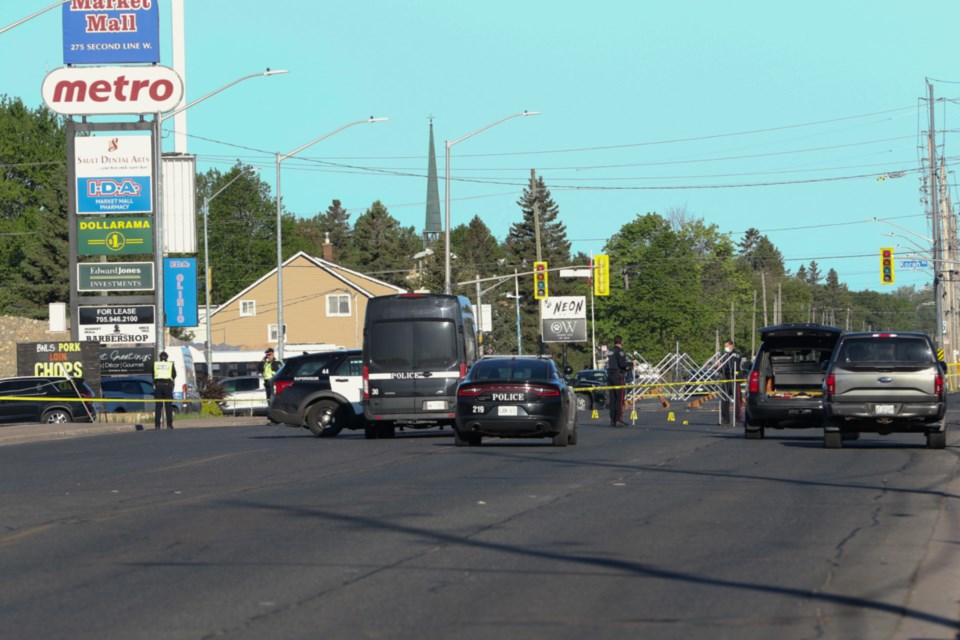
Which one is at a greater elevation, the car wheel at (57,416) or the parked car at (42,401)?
the parked car at (42,401)

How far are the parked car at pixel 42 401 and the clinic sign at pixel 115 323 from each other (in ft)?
26.8

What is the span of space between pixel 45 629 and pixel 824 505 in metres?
8.40

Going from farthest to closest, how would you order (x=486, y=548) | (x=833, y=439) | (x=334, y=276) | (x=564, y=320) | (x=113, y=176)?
(x=334, y=276), (x=564, y=320), (x=113, y=176), (x=833, y=439), (x=486, y=548)

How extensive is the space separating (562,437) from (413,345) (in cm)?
393

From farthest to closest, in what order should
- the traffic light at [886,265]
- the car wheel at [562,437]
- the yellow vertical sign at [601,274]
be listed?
the yellow vertical sign at [601,274] → the traffic light at [886,265] → the car wheel at [562,437]

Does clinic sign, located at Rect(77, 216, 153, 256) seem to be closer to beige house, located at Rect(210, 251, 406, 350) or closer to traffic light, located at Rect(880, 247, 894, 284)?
traffic light, located at Rect(880, 247, 894, 284)

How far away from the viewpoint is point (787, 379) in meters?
26.2

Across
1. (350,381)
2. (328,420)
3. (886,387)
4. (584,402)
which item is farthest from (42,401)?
(886,387)

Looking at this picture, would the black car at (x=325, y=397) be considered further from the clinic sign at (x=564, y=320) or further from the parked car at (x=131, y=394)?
the clinic sign at (x=564, y=320)

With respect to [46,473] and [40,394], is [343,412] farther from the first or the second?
[40,394]

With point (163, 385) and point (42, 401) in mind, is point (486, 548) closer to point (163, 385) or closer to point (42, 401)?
point (163, 385)

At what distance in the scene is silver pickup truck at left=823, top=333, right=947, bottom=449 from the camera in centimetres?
2206

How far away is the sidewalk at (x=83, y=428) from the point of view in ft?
106

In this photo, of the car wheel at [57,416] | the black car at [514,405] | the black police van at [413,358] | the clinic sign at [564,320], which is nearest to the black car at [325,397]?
the black police van at [413,358]
